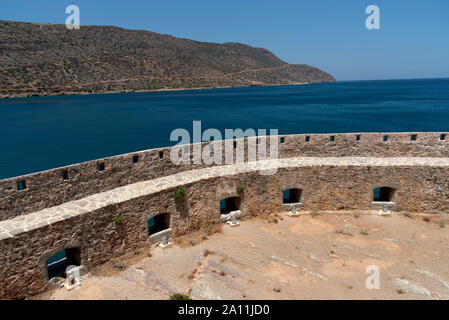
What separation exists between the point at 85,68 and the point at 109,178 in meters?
75.2

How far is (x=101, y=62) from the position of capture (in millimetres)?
76688

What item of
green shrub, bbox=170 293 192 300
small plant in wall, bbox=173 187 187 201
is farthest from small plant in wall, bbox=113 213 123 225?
green shrub, bbox=170 293 192 300

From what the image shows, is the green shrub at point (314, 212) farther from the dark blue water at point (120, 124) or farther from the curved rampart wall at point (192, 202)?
the dark blue water at point (120, 124)

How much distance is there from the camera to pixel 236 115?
4691cm

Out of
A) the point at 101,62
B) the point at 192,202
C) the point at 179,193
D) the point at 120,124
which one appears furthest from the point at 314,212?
the point at 101,62

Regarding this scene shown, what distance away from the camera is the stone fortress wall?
805cm

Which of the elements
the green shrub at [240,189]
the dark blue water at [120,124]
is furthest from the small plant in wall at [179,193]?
the dark blue water at [120,124]

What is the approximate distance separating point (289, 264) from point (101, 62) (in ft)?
266

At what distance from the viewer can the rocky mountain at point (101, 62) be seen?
6812 cm

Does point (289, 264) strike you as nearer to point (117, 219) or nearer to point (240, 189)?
point (240, 189)

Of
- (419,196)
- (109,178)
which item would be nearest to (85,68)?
(109,178)

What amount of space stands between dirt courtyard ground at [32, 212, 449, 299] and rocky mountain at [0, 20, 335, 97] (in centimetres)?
7204

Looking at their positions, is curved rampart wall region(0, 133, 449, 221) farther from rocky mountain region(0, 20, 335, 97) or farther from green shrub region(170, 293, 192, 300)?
rocky mountain region(0, 20, 335, 97)
